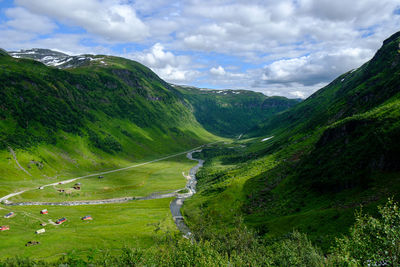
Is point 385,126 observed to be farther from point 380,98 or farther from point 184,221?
point 184,221

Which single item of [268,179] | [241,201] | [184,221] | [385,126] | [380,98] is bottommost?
[184,221]

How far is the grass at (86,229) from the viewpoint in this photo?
83.7 meters

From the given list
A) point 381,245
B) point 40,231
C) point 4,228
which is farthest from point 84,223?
point 381,245

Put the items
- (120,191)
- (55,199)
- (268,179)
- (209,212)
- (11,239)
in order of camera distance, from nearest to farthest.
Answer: (11,239)
(209,212)
(268,179)
(55,199)
(120,191)

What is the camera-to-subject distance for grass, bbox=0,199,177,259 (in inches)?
3297

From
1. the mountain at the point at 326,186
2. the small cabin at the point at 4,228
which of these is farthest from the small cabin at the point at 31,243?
the mountain at the point at 326,186

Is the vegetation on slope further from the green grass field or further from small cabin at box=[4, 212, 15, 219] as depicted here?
small cabin at box=[4, 212, 15, 219]

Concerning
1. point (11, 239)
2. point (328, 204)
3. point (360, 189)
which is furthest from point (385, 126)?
point (11, 239)

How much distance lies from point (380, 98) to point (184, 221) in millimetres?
132725

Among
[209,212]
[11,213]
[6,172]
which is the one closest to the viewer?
[11,213]

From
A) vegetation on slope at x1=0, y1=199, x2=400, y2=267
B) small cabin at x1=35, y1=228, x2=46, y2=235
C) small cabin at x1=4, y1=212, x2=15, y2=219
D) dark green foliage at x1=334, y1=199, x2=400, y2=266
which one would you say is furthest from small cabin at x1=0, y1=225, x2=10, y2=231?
dark green foliage at x1=334, y1=199, x2=400, y2=266

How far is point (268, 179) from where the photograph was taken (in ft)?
446

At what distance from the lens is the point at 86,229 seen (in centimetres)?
10519

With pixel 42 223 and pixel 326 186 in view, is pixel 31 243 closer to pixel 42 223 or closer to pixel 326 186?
pixel 42 223
